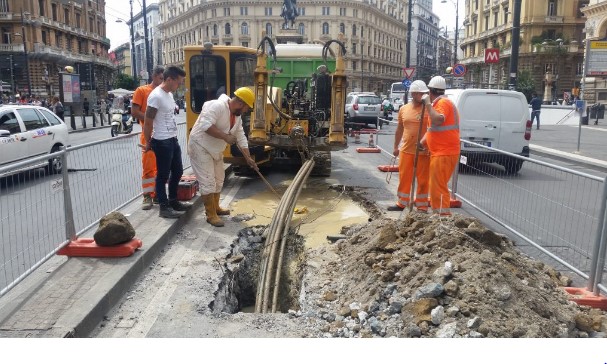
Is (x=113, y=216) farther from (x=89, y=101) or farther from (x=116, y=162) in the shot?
(x=89, y=101)

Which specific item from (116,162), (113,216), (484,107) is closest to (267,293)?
(113,216)

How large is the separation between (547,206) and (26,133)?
33.5ft

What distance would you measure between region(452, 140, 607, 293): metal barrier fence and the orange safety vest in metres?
0.67

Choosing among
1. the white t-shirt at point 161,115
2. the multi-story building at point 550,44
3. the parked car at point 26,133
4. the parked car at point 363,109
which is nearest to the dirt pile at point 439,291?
the white t-shirt at point 161,115

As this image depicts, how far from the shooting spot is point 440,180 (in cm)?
616

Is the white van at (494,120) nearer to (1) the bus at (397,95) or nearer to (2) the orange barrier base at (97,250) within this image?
(2) the orange barrier base at (97,250)

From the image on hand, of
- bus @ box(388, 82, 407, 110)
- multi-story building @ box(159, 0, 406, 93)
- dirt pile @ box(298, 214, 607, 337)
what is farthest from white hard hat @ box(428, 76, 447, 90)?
multi-story building @ box(159, 0, 406, 93)

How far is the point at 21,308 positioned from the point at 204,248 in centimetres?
215

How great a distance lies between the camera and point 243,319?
407cm

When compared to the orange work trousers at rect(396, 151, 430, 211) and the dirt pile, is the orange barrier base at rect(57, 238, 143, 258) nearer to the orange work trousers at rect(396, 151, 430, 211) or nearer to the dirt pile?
the dirt pile

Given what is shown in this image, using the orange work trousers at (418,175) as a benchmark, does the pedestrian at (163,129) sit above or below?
above

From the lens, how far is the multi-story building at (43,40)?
57.4 metres

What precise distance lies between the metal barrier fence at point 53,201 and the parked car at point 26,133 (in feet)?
14.7

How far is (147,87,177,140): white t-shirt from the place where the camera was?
6227 millimetres
